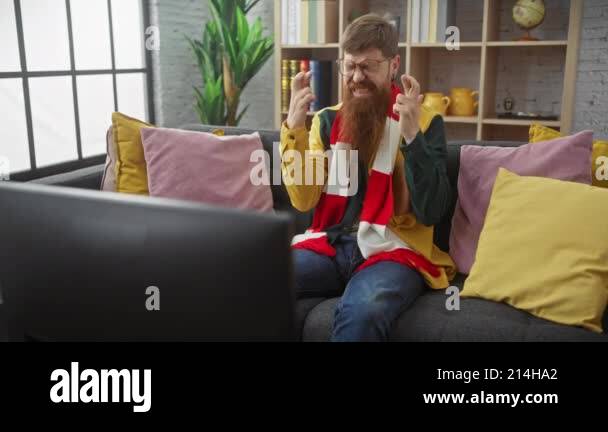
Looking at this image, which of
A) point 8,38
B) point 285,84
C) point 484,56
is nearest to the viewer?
point 8,38

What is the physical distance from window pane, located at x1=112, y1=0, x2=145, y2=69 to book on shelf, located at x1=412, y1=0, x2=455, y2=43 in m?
1.64

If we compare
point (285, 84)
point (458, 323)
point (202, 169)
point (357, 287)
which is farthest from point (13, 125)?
point (458, 323)

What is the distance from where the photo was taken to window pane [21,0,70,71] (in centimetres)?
287

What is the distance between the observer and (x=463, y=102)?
3373 mm

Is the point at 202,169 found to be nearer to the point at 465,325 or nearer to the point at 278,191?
the point at 278,191

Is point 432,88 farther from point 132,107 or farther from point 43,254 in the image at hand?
point 43,254

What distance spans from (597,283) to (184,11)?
A: 3.19 m

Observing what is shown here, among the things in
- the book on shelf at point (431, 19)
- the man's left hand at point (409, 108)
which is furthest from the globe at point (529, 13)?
the man's left hand at point (409, 108)

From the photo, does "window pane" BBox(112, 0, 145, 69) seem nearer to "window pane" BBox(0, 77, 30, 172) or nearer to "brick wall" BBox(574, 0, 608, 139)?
"window pane" BBox(0, 77, 30, 172)

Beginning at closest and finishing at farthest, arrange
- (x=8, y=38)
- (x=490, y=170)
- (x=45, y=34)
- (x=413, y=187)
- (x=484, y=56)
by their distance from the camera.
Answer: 1. (x=413, y=187)
2. (x=490, y=170)
3. (x=8, y=38)
4. (x=45, y=34)
5. (x=484, y=56)

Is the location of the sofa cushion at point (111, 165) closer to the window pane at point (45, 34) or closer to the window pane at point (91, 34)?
the window pane at point (45, 34)

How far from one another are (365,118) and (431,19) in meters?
1.79
